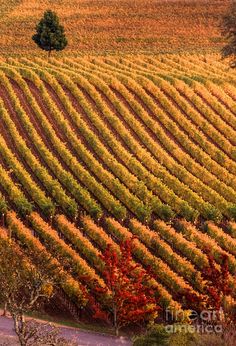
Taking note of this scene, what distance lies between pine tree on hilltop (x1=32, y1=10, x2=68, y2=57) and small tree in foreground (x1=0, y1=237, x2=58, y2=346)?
4033 cm

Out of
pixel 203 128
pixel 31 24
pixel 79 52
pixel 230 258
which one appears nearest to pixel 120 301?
pixel 230 258

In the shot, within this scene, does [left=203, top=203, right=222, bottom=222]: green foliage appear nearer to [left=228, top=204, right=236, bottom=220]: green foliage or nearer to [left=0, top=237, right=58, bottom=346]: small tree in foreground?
[left=228, top=204, right=236, bottom=220]: green foliage

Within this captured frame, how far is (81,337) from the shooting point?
121ft

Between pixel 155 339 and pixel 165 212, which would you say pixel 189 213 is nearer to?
pixel 165 212

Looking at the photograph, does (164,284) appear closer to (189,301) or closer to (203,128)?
(189,301)

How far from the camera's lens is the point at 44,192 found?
49.8 metres

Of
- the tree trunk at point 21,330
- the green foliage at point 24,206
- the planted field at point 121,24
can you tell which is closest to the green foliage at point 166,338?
the tree trunk at point 21,330

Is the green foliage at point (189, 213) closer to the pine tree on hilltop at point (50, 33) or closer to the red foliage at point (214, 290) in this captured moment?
the red foliage at point (214, 290)

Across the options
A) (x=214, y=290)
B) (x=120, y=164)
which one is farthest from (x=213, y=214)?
(x=214, y=290)

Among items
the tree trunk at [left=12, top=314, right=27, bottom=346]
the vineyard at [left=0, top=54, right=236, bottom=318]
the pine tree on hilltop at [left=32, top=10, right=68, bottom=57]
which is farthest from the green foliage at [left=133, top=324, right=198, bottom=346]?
the pine tree on hilltop at [left=32, top=10, right=68, bottom=57]

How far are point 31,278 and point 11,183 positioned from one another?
14.3m

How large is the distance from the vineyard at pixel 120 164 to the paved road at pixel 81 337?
9.17ft

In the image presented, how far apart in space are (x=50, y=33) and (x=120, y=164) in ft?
91.7

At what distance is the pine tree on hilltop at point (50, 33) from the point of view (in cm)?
7394
